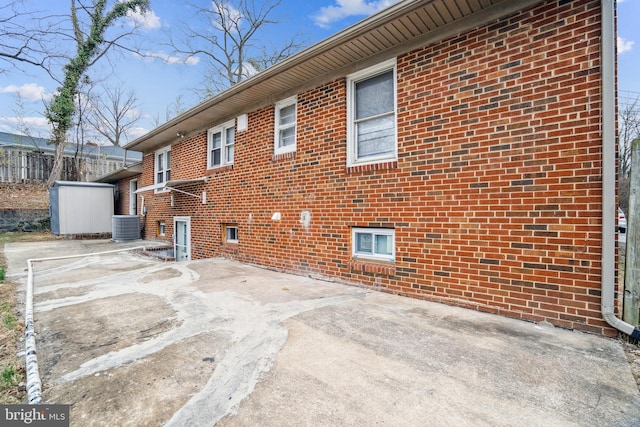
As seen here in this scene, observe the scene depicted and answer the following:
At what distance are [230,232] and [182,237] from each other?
2978 millimetres

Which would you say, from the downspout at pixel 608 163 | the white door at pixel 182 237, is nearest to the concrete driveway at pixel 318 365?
the downspout at pixel 608 163

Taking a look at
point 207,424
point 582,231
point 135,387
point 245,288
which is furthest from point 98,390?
point 582,231

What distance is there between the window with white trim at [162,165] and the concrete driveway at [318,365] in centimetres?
781

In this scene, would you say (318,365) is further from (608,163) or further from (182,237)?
(182,237)

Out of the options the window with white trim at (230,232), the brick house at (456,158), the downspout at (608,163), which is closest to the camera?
the downspout at (608,163)

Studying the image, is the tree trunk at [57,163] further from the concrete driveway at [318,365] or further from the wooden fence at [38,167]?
the concrete driveway at [318,365]

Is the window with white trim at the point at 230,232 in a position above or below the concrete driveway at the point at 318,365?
above

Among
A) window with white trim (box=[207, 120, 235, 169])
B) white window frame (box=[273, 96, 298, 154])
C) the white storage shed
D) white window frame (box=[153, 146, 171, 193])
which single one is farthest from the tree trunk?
white window frame (box=[273, 96, 298, 154])

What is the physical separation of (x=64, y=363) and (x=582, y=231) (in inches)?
184

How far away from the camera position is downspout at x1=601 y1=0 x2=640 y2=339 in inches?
104

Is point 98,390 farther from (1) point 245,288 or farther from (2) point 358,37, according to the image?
(2) point 358,37

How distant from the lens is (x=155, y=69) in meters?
15.0

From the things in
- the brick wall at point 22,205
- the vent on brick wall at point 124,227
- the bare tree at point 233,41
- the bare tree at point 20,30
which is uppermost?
the bare tree at point 233,41

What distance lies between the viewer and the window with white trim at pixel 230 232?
7363 mm
